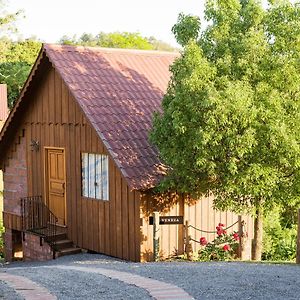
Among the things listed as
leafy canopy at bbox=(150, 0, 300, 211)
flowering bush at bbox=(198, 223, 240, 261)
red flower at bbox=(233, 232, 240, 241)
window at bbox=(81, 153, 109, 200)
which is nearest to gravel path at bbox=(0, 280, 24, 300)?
leafy canopy at bbox=(150, 0, 300, 211)

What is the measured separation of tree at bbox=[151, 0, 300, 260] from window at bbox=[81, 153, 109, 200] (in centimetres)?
257

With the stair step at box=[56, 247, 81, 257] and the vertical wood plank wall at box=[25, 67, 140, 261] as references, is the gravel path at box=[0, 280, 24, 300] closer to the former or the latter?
the vertical wood plank wall at box=[25, 67, 140, 261]

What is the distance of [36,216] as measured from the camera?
17.8m

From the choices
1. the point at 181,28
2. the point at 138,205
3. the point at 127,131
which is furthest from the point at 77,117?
the point at 181,28

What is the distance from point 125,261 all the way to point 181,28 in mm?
6065

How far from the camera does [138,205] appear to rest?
1441 cm

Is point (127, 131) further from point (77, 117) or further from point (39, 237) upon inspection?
point (39, 237)

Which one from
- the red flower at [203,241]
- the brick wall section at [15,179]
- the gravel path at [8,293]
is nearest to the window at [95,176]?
the red flower at [203,241]

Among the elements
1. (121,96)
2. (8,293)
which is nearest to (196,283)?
(8,293)

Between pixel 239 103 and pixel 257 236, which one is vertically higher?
pixel 239 103

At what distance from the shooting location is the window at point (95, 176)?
50.4ft

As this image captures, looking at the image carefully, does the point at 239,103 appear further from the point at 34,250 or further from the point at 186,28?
the point at 34,250

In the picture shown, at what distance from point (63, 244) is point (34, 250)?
1134mm

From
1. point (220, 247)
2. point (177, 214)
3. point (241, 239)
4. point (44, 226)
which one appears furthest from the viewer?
point (44, 226)
